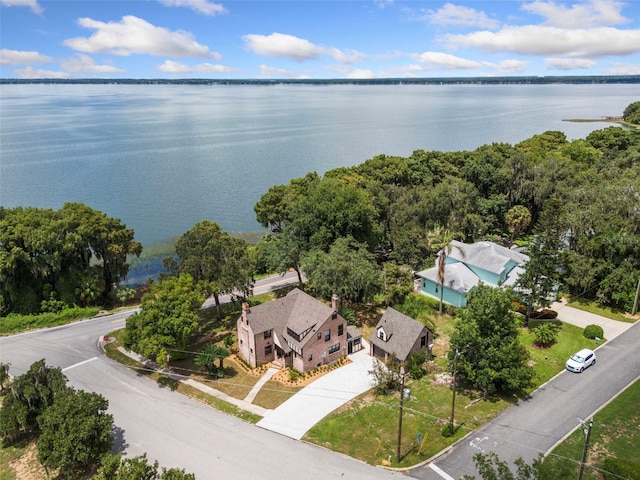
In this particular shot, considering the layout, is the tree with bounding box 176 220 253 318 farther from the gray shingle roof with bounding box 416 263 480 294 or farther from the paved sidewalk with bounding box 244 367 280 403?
the gray shingle roof with bounding box 416 263 480 294

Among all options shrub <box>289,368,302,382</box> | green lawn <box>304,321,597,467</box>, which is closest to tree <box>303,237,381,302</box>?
shrub <box>289,368,302,382</box>

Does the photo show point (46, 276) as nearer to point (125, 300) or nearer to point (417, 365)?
point (125, 300)

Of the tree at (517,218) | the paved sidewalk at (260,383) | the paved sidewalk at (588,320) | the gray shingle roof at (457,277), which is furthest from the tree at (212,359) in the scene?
the tree at (517,218)

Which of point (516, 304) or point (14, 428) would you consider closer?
point (14, 428)

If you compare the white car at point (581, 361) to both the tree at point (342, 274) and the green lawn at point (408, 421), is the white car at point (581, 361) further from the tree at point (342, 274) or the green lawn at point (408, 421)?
the tree at point (342, 274)

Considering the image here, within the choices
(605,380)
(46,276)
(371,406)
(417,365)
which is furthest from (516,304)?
(46,276)

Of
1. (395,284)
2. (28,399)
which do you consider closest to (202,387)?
(28,399)
